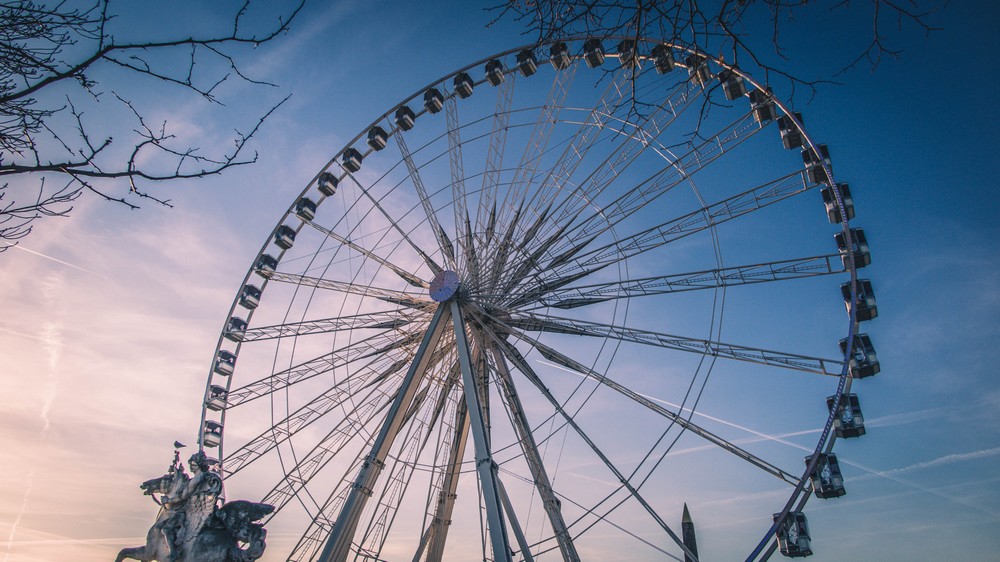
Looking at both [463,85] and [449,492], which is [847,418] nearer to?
[449,492]

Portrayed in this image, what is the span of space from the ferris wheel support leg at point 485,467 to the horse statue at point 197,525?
145 inches

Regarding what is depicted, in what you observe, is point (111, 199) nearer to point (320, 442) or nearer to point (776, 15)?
point (776, 15)

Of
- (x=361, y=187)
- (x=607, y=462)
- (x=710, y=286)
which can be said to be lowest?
(x=607, y=462)

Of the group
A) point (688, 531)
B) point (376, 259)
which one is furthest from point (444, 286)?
point (688, 531)

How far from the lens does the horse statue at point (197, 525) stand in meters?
9.88

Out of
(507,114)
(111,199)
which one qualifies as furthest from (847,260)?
(111,199)

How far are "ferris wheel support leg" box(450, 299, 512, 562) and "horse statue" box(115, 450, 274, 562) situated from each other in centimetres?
369

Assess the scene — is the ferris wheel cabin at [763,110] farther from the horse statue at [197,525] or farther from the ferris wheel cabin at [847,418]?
the horse statue at [197,525]

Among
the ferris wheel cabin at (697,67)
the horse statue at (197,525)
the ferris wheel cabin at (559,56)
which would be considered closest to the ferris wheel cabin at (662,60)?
the ferris wheel cabin at (697,67)

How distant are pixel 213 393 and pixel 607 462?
11.7m

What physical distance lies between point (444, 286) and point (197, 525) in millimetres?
7043

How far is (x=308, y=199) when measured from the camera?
59.6 feet

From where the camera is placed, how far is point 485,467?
35.9ft

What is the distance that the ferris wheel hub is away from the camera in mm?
14445
